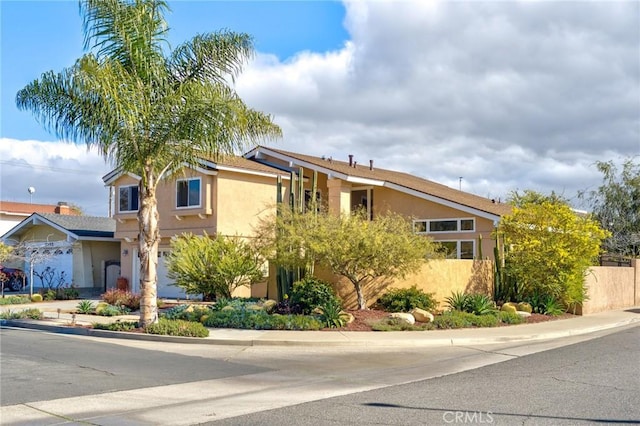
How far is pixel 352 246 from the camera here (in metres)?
18.9

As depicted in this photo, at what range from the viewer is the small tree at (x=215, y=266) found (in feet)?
74.0

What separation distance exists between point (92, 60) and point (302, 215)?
7.57m

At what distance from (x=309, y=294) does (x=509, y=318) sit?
19.8ft

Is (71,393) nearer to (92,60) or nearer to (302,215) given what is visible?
(92,60)

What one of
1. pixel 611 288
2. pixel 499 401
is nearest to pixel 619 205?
pixel 611 288

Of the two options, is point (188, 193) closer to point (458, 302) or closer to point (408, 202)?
point (408, 202)

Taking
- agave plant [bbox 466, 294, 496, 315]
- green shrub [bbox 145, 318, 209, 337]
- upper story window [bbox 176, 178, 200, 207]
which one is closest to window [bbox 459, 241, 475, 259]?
agave plant [bbox 466, 294, 496, 315]

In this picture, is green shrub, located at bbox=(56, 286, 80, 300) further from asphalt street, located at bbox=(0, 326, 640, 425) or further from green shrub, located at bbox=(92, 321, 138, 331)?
asphalt street, located at bbox=(0, 326, 640, 425)

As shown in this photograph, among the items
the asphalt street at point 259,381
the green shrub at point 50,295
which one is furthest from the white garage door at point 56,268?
the asphalt street at point 259,381

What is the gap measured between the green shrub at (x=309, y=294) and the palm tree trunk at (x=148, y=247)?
4.36 m

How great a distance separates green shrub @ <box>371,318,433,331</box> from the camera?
1755 cm

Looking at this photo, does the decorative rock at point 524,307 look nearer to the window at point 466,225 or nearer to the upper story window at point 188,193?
the window at point 466,225

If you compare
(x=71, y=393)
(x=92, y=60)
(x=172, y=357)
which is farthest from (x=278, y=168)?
(x=71, y=393)

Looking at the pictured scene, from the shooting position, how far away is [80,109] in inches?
645
